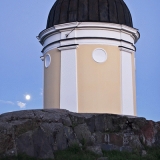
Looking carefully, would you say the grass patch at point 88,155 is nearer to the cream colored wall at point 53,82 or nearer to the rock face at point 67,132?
the rock face at point 67,132

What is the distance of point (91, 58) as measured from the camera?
18203 mm

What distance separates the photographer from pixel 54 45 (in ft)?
62.5

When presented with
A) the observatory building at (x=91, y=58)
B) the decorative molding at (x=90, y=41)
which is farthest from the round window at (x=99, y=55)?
the decorative molding at (x=90, y=41)

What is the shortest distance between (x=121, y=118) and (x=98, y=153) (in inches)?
74.1

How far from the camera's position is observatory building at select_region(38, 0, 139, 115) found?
18.0 meters

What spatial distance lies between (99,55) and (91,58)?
401mm

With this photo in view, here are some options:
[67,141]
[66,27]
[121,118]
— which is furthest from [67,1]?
[67,141]

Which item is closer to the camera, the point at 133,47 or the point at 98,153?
the point at 98,153

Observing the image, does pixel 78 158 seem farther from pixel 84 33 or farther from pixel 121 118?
pixel 84 33

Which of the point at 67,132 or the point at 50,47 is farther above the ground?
the point at 50,47

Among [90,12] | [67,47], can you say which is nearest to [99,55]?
[67,47]

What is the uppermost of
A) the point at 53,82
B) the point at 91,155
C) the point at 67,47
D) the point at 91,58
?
the point at 67,47

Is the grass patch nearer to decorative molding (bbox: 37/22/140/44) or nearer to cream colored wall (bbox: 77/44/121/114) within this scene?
cream colored wall (bbox: 77/44/121/114)

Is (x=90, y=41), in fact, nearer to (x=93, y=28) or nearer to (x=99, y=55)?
(x=93, y=28)
